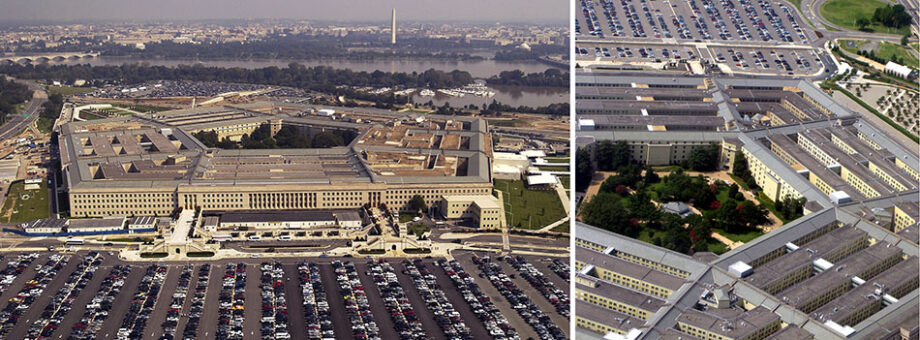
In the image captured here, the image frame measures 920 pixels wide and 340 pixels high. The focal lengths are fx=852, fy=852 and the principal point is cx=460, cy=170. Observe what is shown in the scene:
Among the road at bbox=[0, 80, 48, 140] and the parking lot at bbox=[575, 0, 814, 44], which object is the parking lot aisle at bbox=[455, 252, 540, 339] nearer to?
the parking lot at bbox=[575, 0, 814, 44]

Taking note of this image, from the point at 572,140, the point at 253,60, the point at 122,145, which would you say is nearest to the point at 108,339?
the point at 572,140

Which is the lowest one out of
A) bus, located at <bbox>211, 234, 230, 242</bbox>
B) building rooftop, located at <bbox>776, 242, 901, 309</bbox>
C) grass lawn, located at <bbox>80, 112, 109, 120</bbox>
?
grass lawn, located at <bbox>80, 112, 109, 120</bbox>

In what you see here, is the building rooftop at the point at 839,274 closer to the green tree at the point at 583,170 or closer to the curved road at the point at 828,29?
the green tree at the point at 583,170

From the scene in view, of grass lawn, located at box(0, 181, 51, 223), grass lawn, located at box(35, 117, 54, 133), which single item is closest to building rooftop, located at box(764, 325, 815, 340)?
grass lawn, located at box(0, 181, 51, 223)

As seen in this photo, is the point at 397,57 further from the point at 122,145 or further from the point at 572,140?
the point at 572,140

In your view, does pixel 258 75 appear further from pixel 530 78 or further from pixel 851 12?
pixel 851 12

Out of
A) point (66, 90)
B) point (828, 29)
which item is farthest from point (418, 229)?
point (66, 90)

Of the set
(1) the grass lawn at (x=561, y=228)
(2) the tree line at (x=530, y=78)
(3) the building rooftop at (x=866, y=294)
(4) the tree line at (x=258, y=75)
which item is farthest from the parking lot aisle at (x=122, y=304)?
(2) the tree line at (x=530, y=78)
